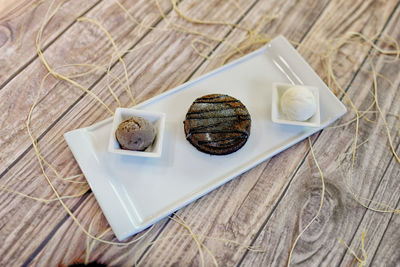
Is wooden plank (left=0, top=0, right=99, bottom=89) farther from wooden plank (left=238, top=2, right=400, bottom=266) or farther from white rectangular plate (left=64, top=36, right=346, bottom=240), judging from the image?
wooden plank (left=238, top=2, right=400, bottom=266)

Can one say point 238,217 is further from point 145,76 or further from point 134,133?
point 145,76

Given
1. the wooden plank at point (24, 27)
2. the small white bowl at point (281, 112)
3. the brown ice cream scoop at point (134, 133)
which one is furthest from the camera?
the wooden plank at point (24, 27)

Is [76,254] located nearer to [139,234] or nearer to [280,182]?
[139,234]

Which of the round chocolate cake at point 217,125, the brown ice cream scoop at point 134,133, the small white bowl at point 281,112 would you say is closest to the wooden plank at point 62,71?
the brown ice cream scoop at point 134,133

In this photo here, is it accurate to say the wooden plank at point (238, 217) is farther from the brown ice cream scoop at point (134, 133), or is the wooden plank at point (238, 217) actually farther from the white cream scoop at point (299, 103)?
the brown ice cream scoop at point (134, 133)

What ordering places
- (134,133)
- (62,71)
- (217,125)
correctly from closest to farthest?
(134,133) → (217,125) → (62,71)

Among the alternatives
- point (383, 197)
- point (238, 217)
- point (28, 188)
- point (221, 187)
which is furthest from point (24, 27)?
point (383, 197)
